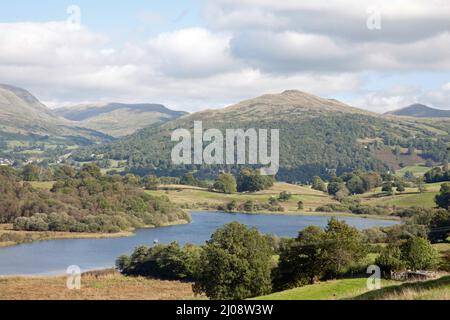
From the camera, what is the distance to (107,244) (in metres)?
103

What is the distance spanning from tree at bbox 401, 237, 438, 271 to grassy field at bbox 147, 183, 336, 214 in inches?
4119

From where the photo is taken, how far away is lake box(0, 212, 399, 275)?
79869 mm

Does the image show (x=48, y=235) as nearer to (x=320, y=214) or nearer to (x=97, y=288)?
(x=97, y=288)

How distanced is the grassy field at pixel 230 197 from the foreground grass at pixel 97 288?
284 ft

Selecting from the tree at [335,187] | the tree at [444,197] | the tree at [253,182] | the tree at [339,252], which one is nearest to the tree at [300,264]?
the tree at [339,252]

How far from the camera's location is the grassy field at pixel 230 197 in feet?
530

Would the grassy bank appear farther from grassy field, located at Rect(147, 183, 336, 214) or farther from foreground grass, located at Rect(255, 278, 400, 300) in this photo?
foreground grass, located at Rect(255, 278, 400, 300)

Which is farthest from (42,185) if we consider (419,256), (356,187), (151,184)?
(419,256)

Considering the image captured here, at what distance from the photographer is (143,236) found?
11388 centimetres

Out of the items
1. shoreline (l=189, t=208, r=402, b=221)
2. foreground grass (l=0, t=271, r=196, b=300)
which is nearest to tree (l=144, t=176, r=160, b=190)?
shoreline (l=189, t=208, r=402, b=221)

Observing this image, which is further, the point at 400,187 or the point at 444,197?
the point at 400,187

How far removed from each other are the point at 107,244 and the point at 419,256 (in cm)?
6865
